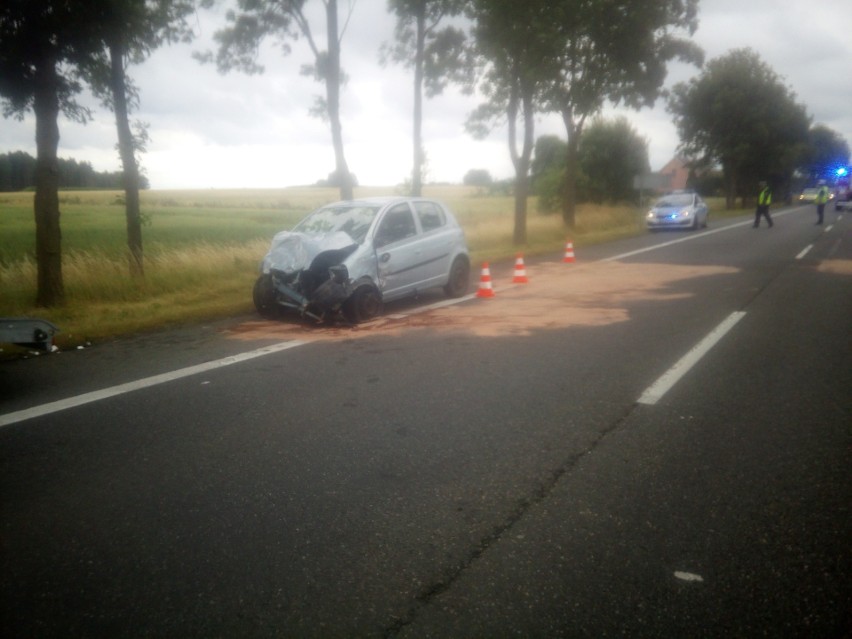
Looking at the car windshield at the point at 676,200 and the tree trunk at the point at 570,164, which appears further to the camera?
the car windshield at the point at 676,200

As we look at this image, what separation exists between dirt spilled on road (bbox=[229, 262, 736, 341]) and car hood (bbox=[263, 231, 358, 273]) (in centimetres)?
88

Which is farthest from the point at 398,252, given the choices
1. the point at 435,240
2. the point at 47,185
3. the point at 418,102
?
the point at 418,102

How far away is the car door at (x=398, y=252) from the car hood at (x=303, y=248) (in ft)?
1.89

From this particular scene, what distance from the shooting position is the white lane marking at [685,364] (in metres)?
5.64

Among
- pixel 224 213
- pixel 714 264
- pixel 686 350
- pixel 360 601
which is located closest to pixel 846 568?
pixel 360 601

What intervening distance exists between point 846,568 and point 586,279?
36.3 feet

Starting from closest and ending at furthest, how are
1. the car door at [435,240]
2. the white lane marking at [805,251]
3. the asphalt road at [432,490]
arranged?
the asphalt road at [432,490], the car door at [435,240], the white lane marking at [805,251]

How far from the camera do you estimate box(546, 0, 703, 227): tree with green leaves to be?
23891 millimetres

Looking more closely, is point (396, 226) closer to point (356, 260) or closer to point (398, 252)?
point (398, 252)

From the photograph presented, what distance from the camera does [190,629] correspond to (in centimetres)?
266

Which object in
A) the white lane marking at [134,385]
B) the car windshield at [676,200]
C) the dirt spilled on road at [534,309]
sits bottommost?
the white lane marking at [134,385]

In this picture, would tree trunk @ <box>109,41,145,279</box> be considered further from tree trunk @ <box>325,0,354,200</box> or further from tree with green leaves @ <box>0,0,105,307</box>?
tree trunk @ <box>325,0,354,200</box>

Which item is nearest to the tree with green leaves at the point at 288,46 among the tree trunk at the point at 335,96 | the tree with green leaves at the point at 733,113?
the tree trunk at the point at 335,96

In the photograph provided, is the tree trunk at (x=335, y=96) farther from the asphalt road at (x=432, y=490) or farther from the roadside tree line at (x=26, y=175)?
the asphalt road at (x=432, y=490)
